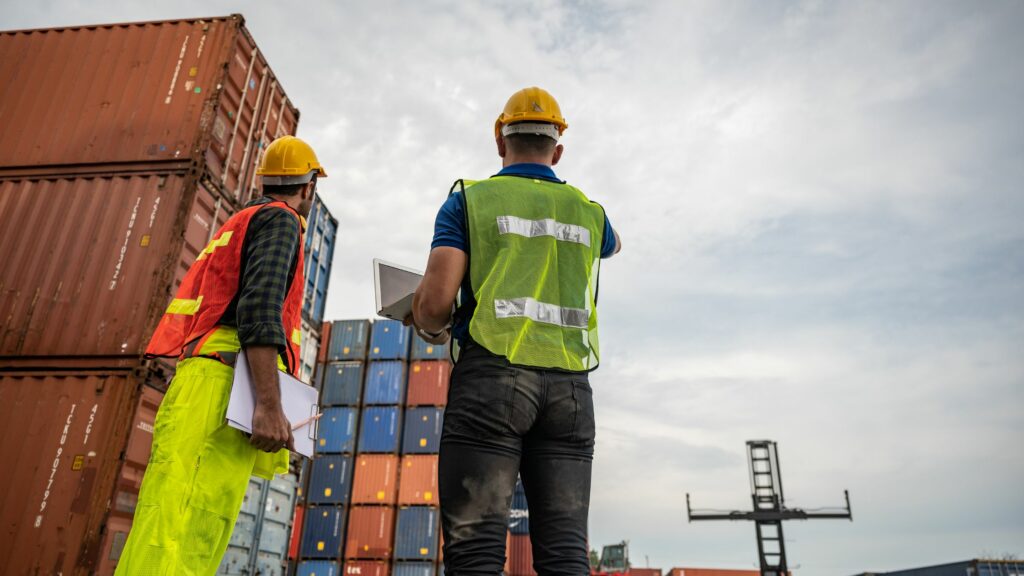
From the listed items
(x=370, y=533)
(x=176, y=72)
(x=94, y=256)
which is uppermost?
(x=176, y=72)

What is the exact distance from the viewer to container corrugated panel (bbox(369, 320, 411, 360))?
19109mm

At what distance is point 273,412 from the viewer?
2.34m

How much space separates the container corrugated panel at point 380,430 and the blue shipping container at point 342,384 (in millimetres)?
678

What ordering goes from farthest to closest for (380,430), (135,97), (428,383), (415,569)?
(428,383) → (380,430) → (415,569) → (135,97)

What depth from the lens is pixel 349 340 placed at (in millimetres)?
19703

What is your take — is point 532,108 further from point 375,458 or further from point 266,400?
point 375,458

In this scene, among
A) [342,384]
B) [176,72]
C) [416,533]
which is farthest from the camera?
[342,384]

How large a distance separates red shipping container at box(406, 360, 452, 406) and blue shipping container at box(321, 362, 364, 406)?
1620 mm

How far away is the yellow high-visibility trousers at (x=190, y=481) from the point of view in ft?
6.77

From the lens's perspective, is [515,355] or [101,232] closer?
[515,355]

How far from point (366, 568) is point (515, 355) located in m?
16.3

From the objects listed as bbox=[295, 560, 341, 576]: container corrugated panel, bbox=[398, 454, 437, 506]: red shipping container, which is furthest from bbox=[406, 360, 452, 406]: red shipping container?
bbox=[295, 560, 341, 576]: container corrugated panel

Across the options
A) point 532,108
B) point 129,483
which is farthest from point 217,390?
point 129,483

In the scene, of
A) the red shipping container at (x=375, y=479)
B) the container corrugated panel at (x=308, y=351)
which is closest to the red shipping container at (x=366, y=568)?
the red shipping container at (x=375, y=479)
